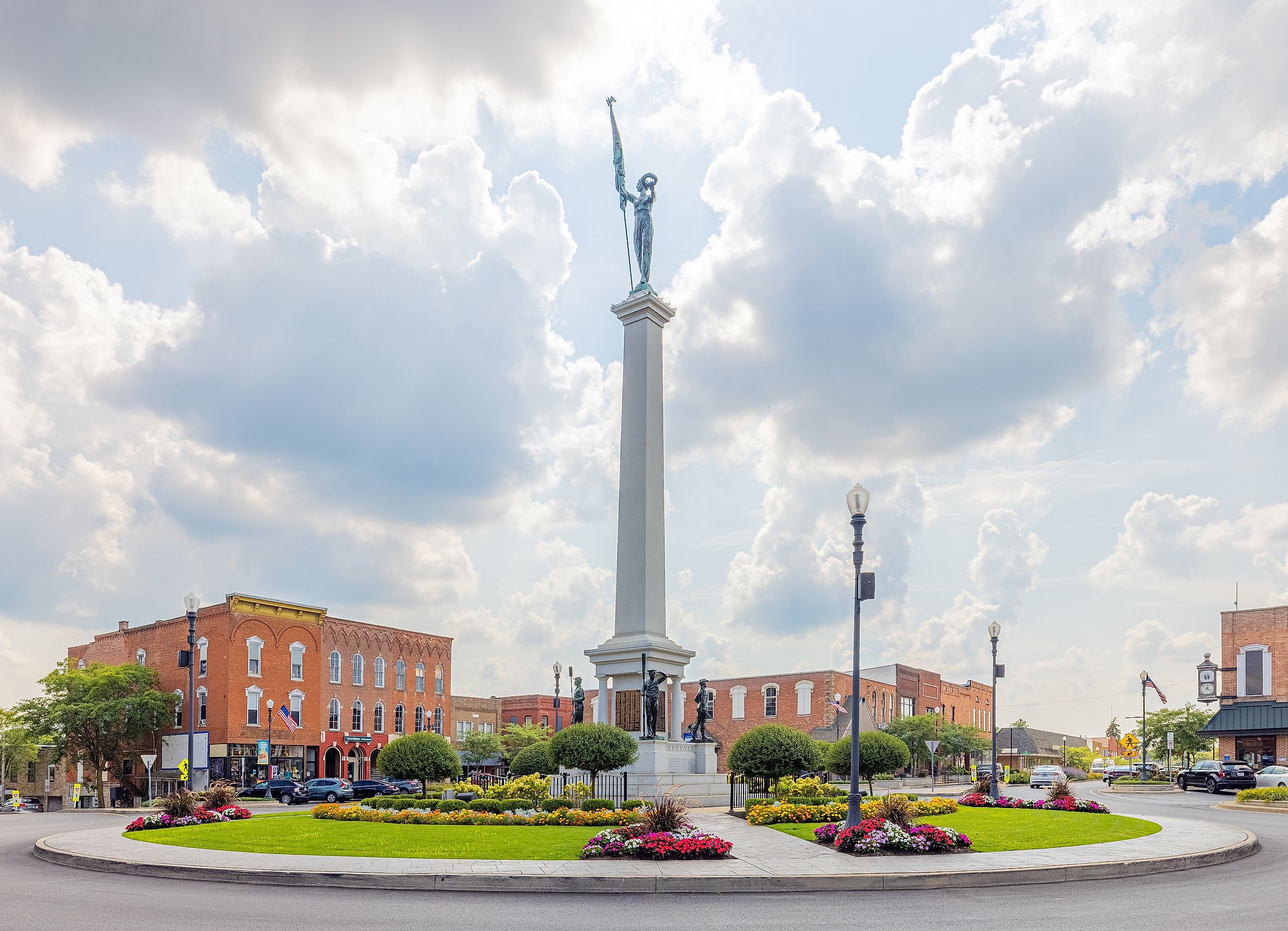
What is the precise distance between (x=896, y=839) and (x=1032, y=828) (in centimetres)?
657

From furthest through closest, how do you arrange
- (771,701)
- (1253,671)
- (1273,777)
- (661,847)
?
(771,701) → (1253,671) → (1273,777) → (661,847)

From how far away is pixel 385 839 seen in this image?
19531mm

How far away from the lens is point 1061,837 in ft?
66.9

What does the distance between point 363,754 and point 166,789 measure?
1177cm

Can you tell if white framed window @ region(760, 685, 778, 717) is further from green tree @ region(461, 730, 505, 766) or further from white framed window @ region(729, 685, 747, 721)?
green tree @ region(461, 730, 505, 766)

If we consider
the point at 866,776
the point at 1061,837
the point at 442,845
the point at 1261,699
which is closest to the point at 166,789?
the point at 866,776

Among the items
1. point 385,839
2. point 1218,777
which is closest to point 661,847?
point 385,839

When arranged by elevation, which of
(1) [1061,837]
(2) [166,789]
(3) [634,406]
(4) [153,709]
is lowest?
(2) [166,789]

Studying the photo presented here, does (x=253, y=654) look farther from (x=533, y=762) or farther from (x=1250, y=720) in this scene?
(x=1250, y=720)

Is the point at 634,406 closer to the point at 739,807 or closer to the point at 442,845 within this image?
the point at 739,807

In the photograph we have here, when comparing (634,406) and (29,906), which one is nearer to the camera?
(29,906)

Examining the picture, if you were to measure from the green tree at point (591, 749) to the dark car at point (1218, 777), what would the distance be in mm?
30729

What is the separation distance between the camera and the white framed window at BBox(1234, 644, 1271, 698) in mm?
62062

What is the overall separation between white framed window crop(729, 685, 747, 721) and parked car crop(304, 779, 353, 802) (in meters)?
39.2
